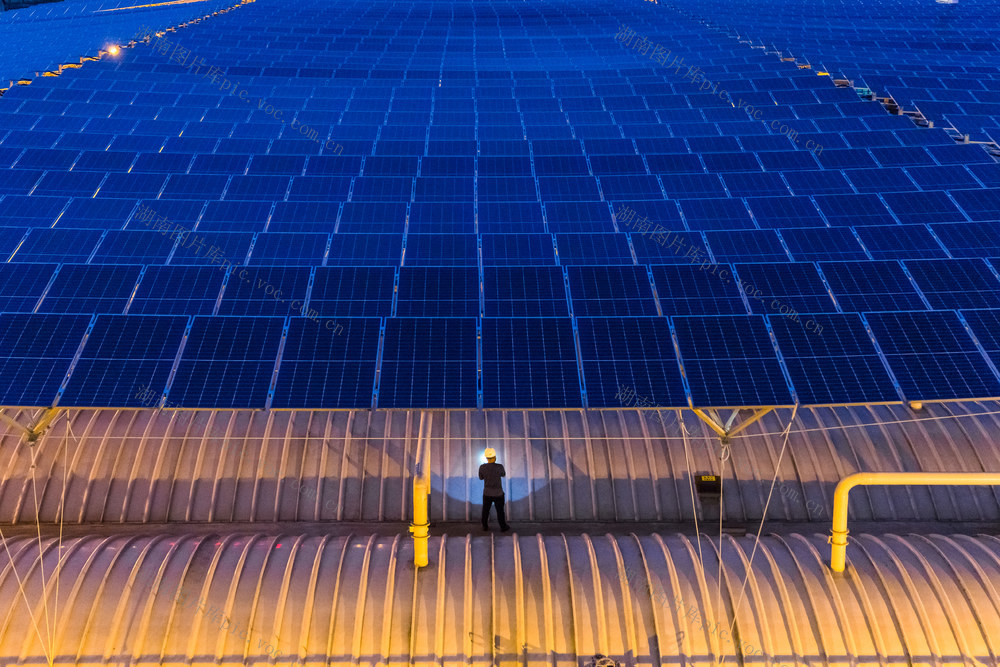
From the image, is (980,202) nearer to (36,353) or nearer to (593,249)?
(593,249)

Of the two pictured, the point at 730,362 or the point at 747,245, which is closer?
the point at 730,362

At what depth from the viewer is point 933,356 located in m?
11.7

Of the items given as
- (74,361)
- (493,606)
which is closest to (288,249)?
(74,361)

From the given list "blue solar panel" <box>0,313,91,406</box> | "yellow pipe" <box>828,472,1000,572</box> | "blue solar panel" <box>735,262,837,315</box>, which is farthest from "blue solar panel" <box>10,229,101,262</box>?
"yellow pipe" <box>828,472,1000,572</box>

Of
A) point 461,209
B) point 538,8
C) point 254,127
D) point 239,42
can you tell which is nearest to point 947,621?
point 461,209

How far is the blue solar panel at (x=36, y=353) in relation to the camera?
1105 cm

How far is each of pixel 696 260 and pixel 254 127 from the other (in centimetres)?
1710

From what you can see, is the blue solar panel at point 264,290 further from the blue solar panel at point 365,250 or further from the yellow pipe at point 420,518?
the yellow pipe at point 420,518

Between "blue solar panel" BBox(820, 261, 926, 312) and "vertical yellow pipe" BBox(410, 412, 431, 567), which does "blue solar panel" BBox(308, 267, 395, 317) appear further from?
"blue solar panel" BBox(820, 261, 926, 312)

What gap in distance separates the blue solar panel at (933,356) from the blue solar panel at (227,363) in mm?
10667

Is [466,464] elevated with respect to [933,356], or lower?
lower

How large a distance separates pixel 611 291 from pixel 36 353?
10357mm

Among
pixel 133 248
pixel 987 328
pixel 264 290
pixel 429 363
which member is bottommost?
pixel 429 363

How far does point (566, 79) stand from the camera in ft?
100
